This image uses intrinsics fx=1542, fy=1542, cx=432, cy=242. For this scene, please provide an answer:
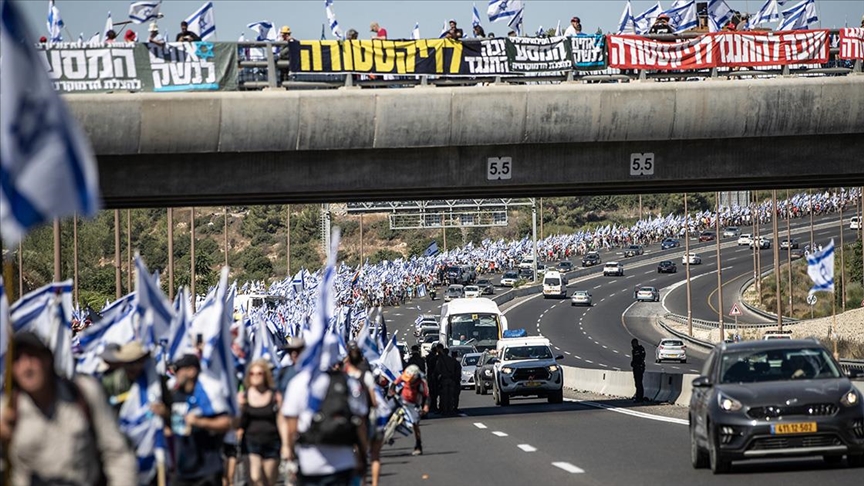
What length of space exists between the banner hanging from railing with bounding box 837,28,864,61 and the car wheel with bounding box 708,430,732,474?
1359cm

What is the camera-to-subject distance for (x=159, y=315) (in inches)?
552

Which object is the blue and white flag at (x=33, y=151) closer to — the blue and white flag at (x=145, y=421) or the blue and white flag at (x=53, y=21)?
the blue and white flag at (x=145, y=421)

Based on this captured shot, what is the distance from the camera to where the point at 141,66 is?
2598cm

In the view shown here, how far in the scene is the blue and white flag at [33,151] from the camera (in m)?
7.26

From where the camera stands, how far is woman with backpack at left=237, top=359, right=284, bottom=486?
1345 centimetres

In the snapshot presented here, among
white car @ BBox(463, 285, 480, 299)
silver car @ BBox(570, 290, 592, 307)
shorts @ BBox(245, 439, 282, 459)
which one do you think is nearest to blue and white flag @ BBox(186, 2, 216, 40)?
shorts @ BBox(245, 439, 282, 459)

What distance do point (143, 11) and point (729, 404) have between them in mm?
20172

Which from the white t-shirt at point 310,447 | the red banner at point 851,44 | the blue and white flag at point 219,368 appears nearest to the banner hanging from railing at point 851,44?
the red banner at point 851,44

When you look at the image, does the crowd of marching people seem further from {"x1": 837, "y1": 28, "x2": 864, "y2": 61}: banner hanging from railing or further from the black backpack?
{"x1": 837, "y1": 28, "x2": 864, "y2": 61}: banner hanging from railing

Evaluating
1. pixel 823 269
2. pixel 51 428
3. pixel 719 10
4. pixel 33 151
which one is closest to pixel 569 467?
pixel 51 428

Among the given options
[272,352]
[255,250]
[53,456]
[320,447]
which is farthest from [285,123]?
[255,250]

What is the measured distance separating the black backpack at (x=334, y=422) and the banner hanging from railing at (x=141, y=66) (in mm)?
15157

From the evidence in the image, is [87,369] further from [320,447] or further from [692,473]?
[692,473]

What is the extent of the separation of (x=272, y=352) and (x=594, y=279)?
11047cm
